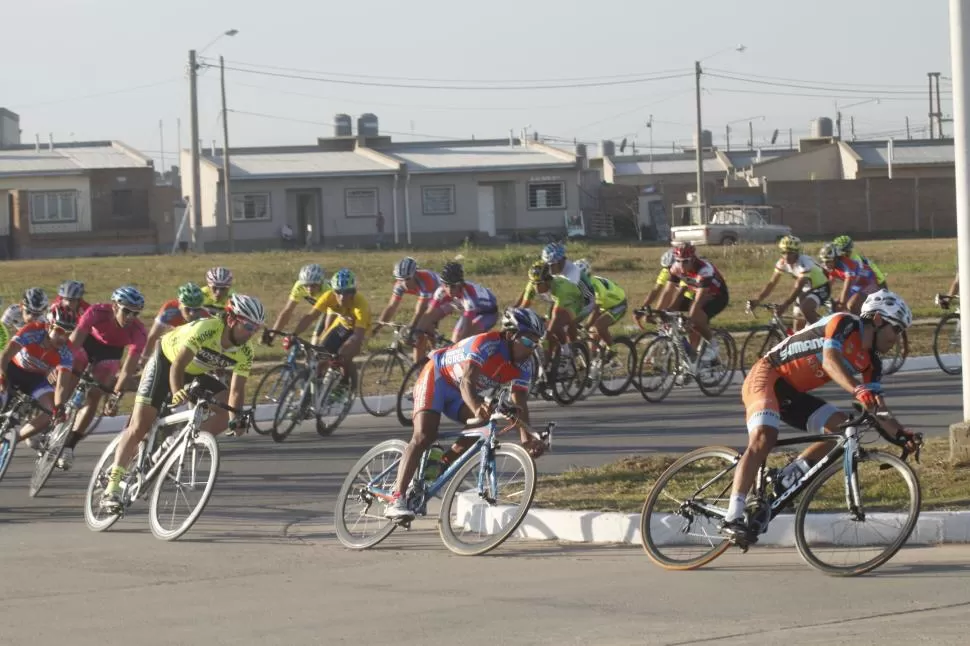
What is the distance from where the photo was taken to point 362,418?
18.5 metres

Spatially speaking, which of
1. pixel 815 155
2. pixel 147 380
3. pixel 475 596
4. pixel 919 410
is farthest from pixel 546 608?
pixel 815 155

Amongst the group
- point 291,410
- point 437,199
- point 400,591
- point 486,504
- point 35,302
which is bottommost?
point 400,591

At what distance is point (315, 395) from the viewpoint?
1648 cm

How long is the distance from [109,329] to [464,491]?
19.4 ft

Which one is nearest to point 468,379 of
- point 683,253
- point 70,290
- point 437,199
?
point 70,290

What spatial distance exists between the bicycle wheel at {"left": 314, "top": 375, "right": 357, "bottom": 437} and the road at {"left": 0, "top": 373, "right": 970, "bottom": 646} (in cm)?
403

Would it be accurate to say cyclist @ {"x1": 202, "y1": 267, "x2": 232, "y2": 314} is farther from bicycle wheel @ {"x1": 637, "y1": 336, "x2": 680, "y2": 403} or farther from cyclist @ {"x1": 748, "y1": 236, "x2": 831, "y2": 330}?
cyclist @ {"x1": 748, "y1": 236, "x2": 831, "y2": 330}

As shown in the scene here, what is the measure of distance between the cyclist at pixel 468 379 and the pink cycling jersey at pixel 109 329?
5345mm

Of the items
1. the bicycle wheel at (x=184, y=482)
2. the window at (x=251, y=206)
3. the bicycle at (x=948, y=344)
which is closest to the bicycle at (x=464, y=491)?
the bicycle wheel at (x=184, y=482)

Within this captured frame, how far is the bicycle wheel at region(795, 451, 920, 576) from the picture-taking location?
337 inches

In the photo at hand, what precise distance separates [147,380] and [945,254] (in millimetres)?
37736

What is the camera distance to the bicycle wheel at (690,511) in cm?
900

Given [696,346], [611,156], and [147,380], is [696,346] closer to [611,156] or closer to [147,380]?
[147,380]

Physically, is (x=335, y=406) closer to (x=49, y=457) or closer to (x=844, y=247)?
(x=49, y=457)
